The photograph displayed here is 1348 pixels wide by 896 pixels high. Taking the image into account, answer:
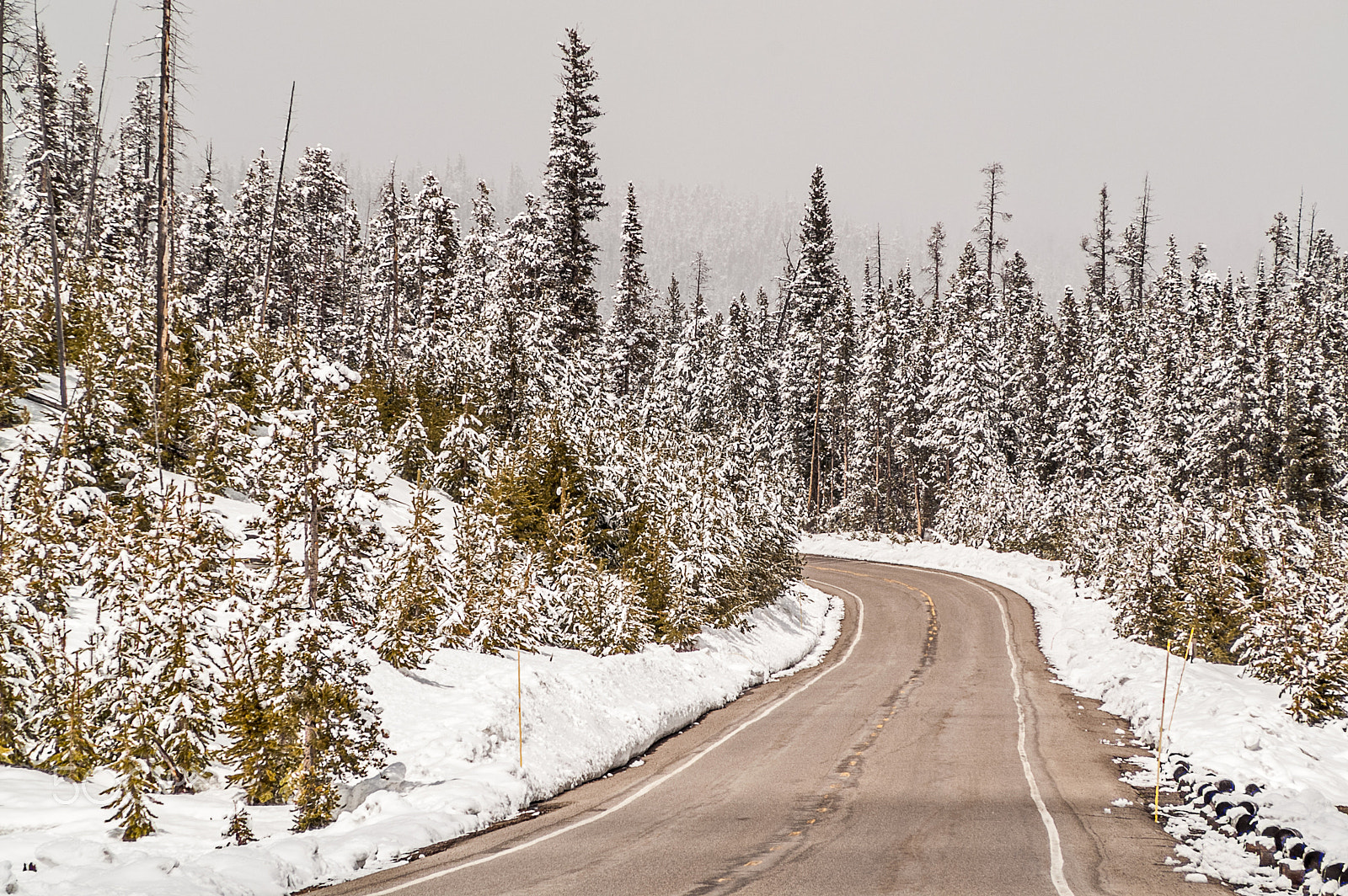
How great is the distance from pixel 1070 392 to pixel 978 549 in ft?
53.8

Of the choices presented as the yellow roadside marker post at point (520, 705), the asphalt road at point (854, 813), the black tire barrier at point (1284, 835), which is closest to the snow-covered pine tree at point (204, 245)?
the yellow roadside marker post at point (520, 705)

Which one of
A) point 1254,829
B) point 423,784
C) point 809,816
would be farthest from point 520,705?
point 1254,829

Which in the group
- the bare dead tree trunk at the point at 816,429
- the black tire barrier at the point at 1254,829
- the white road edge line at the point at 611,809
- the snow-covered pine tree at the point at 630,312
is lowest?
the white road edge line at the point at 611,809

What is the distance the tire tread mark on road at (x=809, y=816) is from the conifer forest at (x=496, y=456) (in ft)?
14.8

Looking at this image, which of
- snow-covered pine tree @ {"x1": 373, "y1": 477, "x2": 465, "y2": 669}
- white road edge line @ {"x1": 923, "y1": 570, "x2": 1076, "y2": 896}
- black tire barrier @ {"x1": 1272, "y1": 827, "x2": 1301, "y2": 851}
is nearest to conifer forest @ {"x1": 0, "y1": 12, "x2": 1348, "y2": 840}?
snow-covered pine tree @ {"x1": 373, "y1": 477, "x2": 465, "y2": 669}

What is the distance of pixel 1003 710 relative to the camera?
1828 cm

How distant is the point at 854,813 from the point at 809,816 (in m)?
0.64

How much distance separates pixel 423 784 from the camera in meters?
11.0

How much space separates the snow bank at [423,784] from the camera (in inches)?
287

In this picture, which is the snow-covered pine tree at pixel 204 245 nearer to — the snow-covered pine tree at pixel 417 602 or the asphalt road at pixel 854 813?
the snow-covered pine tree at pixel 417 602

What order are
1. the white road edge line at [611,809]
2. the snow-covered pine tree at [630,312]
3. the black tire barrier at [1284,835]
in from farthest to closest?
the snow-covered pine tree at [630,312] → the black tire barrier at [1284,835] → the white road edge line at [611,809]

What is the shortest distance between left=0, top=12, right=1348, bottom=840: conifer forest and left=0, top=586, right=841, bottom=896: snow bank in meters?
0.45

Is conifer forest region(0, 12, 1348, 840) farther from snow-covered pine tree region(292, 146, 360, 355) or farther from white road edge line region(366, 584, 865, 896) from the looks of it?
white road edge line region(366, 584, 865, 896)

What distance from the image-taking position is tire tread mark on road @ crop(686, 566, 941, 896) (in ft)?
26.3
